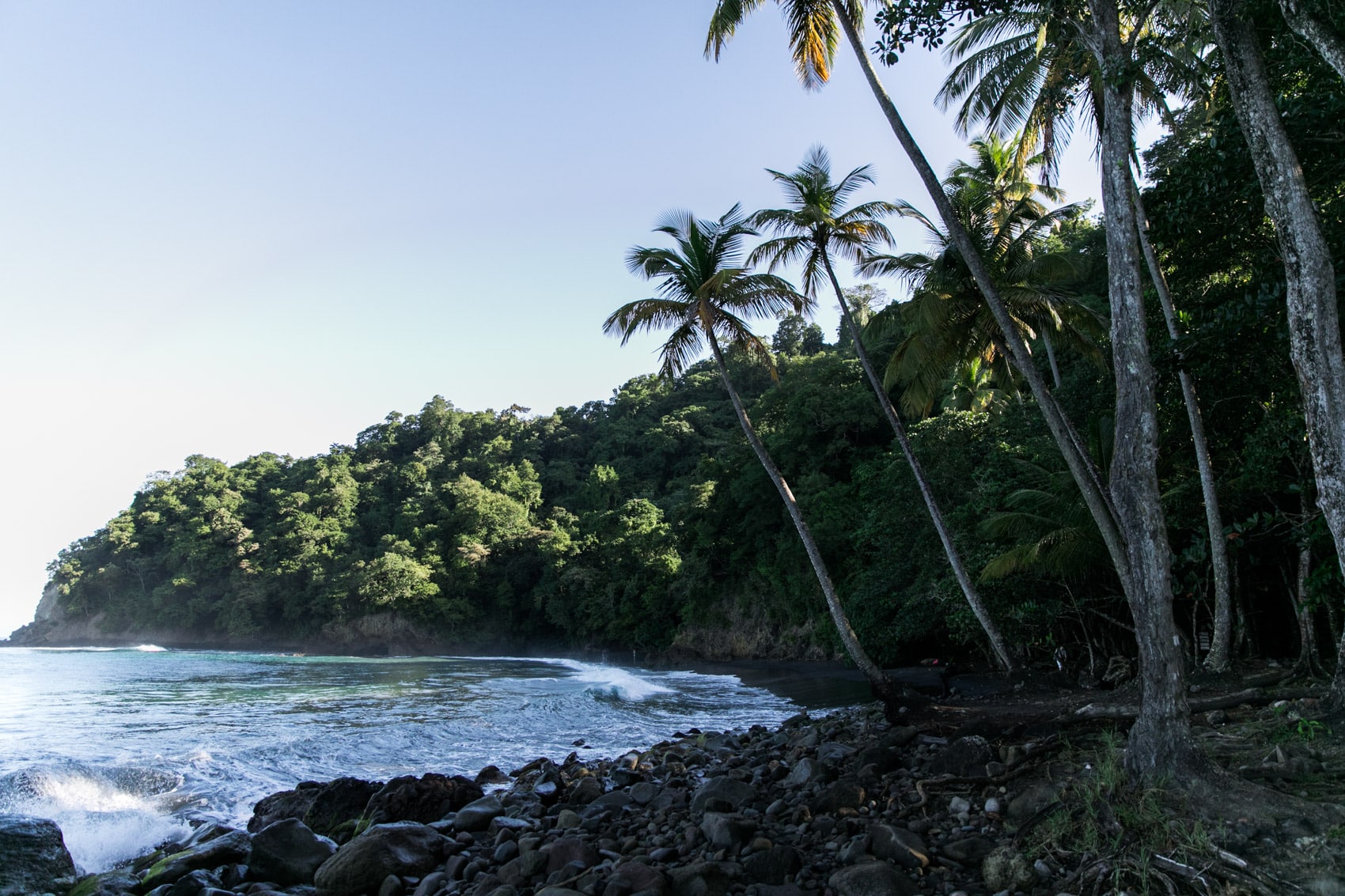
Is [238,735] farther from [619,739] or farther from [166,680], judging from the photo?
[166,680]

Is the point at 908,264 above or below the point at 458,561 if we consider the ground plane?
above

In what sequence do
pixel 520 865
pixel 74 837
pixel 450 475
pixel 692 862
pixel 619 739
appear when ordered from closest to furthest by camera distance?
pixel 692 862
pixel 520 865
pixel 74 837
pixel 619 739
pixel 450 475

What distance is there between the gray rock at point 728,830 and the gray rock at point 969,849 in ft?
4.48

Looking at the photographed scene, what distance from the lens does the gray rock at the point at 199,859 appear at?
5.70 meters

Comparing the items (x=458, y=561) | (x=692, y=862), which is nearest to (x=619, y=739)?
(x=692, y=862)

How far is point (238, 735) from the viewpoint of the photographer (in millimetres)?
12320

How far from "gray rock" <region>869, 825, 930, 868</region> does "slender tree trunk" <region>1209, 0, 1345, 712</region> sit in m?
3.42

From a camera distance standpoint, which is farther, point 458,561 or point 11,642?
point 11,642

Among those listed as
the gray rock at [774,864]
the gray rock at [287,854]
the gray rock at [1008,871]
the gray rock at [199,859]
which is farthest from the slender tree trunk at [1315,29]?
the gray rock at [199,859]

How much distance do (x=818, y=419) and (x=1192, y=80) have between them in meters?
17.6

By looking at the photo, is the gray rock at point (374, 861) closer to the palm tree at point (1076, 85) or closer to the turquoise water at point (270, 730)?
the turquoise water at point (270, 730)

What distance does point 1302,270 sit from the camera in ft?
17.3

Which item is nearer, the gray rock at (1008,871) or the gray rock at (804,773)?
the gray rock at (1008,871)

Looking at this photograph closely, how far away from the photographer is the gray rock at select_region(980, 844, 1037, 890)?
416 cm
